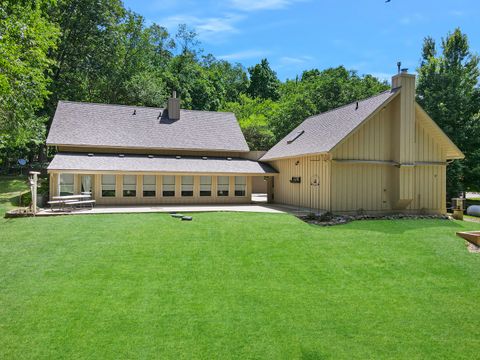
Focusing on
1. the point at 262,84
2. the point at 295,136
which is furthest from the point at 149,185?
the point at 262,84

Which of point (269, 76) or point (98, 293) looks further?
point (269, 76)

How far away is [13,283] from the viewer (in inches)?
292

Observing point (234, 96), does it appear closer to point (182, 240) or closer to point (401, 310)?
point (182, 240)

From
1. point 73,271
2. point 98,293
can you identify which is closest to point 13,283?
point 73,271

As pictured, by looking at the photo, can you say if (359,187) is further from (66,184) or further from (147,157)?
(66,184)

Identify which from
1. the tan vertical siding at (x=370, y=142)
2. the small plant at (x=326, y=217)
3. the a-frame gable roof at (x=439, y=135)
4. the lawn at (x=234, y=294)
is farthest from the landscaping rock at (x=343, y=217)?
the a-frame gable roof at (x=439, y=135)

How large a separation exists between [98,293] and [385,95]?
620 inches

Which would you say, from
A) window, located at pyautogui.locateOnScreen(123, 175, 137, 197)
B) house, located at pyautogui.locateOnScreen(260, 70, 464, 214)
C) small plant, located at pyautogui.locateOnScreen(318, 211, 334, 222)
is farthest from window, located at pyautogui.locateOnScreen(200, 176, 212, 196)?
small plant, located at pyautogui.locateOnScreen(318, 211, 334, 222)

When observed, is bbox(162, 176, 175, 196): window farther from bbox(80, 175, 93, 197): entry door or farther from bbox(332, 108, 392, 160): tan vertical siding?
bbox(332, 108, 392, 160): tan vertical siding

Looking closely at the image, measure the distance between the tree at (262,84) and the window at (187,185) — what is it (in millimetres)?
42476

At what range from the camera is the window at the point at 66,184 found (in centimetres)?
1883

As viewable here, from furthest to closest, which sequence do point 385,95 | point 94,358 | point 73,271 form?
point 385,95
point 73,271
point 94,358

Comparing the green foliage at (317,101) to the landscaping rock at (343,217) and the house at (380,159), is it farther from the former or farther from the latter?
the landscaping rock at (343,217)

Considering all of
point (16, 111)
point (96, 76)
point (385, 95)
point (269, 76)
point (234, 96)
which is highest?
point (269, 76)
